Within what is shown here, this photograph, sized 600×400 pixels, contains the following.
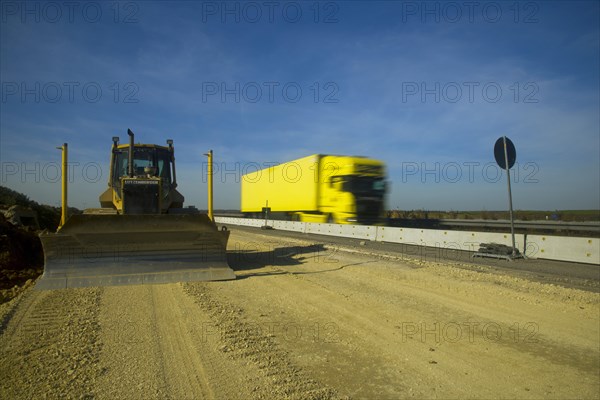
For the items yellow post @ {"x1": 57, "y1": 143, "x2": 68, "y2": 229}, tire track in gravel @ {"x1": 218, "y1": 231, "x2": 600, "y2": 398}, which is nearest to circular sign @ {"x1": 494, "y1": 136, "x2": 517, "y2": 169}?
tire track in gravel @ {"x1": 218, "y1": 231, "x2": 600, "y2": 398}

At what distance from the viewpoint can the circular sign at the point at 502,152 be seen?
10.1 m

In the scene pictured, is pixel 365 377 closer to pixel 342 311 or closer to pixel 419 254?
pixel 342 311

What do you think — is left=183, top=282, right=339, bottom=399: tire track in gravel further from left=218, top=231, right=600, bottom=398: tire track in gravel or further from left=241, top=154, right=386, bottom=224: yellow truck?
left=241, top=154, right=386, bottom=224: yellow truck

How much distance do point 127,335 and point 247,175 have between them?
112ft

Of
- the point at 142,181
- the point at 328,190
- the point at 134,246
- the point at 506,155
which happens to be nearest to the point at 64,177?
the point at 142,181

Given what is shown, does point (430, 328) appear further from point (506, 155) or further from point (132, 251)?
point (506, 155)

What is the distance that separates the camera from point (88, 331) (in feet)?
15.4

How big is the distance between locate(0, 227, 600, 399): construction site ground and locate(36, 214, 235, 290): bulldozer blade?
16.7 inches

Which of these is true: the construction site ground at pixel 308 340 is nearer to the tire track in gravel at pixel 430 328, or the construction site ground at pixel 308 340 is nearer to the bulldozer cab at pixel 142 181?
the tire track in gravel at pixel 430 328

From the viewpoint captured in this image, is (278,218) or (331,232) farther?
(278,218)

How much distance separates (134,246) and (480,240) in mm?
10081

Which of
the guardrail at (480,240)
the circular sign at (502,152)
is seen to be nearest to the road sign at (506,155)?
the circular sign at (502,152)

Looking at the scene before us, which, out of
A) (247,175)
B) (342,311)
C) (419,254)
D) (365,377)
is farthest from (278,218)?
(365,377)

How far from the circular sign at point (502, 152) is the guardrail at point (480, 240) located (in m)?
2.30
